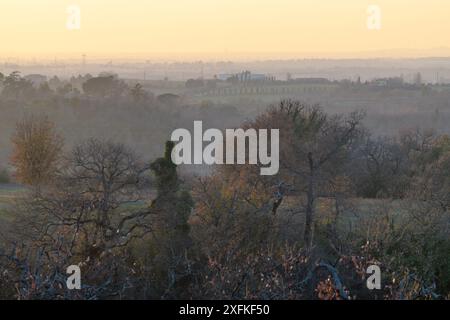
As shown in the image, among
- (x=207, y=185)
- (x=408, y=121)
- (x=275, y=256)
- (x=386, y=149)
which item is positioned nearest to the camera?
(x=275, y=256)

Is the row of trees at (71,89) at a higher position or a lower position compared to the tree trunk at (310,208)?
higher

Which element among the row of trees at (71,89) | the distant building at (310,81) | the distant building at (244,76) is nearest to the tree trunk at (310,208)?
the row of trees at (71,89)

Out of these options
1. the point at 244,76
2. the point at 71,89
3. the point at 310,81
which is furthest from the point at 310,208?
the point at 244,76

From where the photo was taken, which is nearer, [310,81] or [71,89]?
[71,89]

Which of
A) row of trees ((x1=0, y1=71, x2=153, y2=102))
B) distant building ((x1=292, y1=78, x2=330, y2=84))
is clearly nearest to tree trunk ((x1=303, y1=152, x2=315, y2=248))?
→ row of trees ((x1=0, y1=71, x2=153, y2=102))

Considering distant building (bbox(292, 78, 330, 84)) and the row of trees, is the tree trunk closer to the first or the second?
the row of trees

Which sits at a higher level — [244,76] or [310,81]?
[244,76]

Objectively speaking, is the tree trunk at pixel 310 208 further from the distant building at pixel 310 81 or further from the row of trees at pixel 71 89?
the distant building at pixel 310 81

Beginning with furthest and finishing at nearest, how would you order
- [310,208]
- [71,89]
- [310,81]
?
[310,81] < [71,89] < [310,208]

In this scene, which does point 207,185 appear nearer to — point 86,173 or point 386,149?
point 86,173

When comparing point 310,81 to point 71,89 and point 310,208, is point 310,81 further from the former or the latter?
point 310,208

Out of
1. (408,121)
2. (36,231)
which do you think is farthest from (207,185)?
(408,121)
